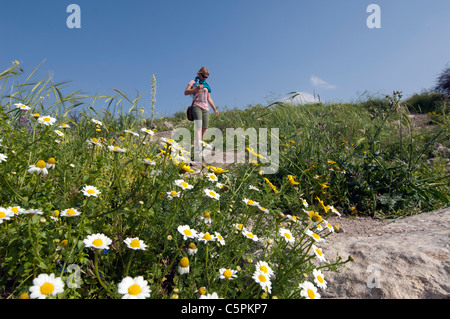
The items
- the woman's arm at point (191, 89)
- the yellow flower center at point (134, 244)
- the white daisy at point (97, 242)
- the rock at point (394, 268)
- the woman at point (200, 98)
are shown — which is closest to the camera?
the white daisy at point (97, 242)

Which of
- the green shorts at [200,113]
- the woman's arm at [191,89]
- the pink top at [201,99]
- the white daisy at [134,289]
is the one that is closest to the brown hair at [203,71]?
the pink top at [201,99]

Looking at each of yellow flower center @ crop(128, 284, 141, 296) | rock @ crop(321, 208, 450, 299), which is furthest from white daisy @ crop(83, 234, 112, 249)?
rock @ crop(321, 208, 450, 299)

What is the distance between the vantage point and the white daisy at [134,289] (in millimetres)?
1072

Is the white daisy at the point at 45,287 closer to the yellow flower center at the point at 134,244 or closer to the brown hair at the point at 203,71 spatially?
the yellow flower center at the point at 134,244

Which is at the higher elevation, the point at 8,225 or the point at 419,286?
the point at 8,225

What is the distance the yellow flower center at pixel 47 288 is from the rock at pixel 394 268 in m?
1.45

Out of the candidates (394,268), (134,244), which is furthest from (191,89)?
(394,268)

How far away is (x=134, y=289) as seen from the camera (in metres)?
1.10
